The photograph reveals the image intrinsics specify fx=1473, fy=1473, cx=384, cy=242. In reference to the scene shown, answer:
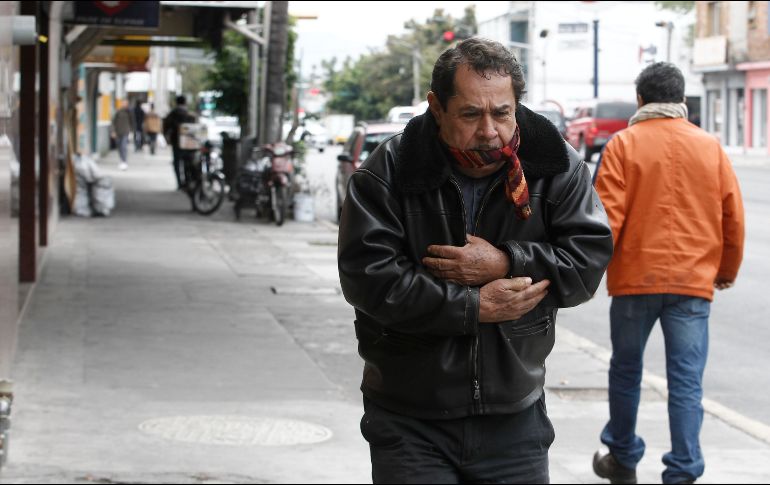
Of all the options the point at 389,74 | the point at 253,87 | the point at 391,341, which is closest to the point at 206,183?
the point at 253,87

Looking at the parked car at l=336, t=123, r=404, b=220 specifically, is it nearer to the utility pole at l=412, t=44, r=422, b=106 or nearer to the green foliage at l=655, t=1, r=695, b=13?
the utility pole at l=412, t=44, r=422, b=106

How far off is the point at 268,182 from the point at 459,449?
59.6ft

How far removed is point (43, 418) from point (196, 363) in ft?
6.69

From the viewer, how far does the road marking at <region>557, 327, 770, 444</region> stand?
811 cm

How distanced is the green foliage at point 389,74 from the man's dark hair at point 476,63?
7834cm

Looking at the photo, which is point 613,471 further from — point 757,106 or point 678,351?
point 757,106

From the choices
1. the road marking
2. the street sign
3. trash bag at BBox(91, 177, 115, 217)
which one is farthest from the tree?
the road marking

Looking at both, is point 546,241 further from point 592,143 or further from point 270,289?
point 592,143

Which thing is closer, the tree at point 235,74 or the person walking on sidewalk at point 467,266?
the person walking on sidewalk at point 467,266

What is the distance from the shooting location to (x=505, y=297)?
3.67m

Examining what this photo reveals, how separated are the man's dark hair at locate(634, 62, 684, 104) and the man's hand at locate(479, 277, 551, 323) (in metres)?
3.15

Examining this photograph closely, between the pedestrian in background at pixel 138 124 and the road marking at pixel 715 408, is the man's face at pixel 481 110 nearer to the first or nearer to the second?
the road marking at pixel 715 408

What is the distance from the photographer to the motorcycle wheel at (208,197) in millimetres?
23281

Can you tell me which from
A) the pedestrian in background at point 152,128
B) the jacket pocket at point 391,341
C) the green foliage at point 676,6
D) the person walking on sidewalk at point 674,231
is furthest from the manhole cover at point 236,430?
the green foliage at point 676,6
